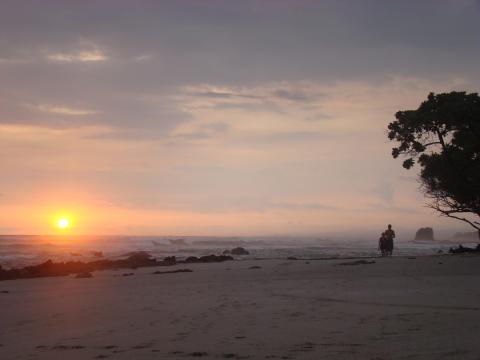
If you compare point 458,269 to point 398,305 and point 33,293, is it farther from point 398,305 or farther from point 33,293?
point 33,293

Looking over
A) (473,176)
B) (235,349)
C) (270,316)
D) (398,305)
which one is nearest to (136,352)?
(235,349)

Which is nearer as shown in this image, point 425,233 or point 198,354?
point 198,354

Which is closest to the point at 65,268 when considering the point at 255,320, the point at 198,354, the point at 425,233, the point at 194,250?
the point at 255,320

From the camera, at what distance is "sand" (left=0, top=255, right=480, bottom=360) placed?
561 cm

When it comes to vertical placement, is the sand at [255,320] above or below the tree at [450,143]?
below

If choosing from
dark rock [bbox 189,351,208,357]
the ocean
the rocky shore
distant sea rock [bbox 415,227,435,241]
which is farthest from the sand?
distant sea rock [bbox 415,227,435,241]

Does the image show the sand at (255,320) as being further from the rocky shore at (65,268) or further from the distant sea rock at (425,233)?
the distant sea rock at (425,233)

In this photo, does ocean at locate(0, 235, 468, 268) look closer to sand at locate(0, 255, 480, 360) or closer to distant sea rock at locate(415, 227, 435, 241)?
sand at locate(0, 255, 480, 360)

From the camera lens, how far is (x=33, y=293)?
13.1 m

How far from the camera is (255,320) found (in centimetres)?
749

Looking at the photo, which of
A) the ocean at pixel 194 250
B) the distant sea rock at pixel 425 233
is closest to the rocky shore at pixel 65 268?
the ocean at pixel 194 250

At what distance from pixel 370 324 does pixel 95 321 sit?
4403 mm

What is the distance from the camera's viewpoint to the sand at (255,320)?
18.4 ft

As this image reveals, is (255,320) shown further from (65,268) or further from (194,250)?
(194,250)
